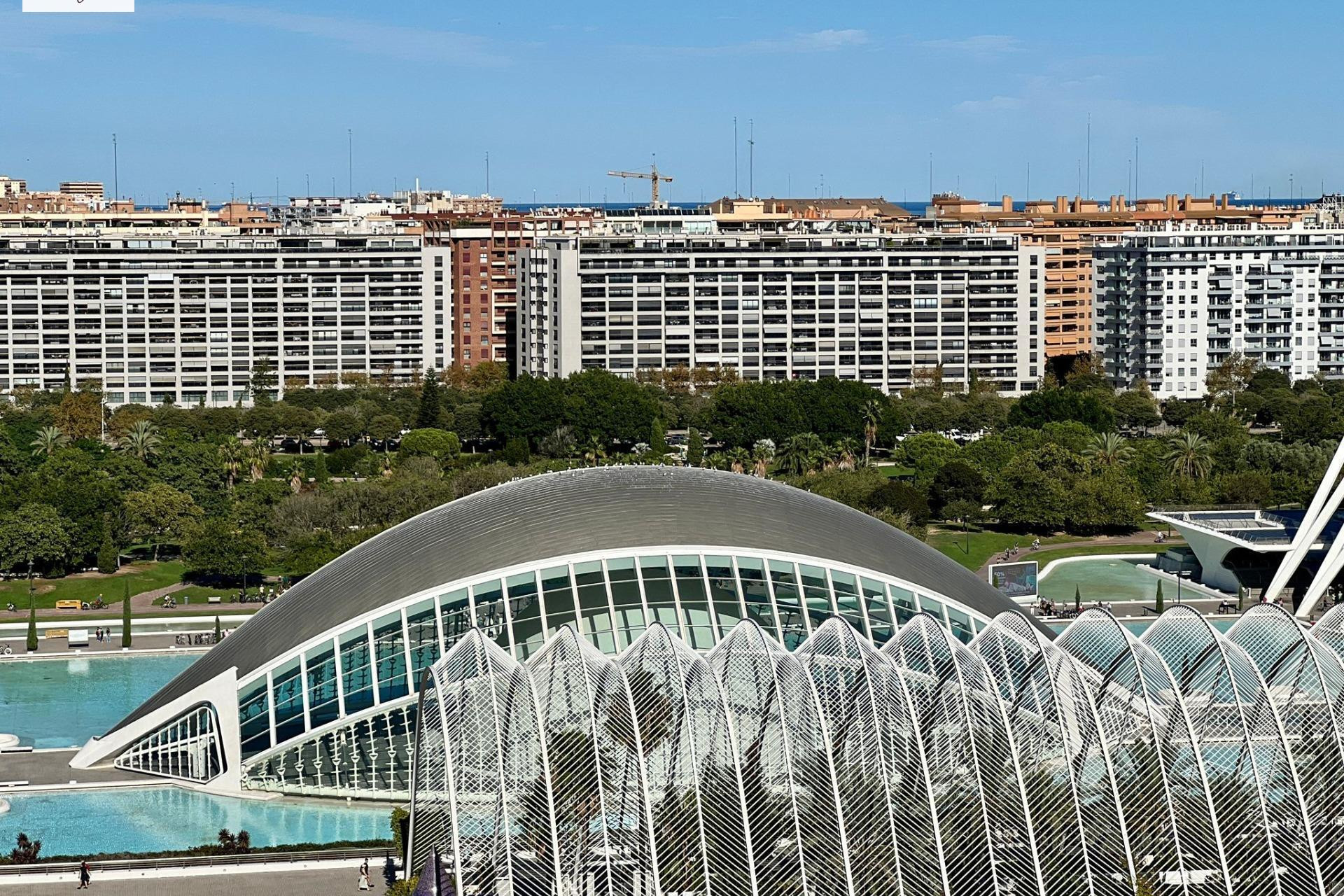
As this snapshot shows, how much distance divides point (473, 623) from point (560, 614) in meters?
1.80

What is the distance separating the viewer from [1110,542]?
8256cm

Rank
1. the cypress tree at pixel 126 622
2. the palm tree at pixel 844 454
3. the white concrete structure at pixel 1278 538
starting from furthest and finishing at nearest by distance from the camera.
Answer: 1. the palm tree at pixel 844 454
2. the white concrete structure at pixel 1278 538
3. the cypress tree at pixel 126 622

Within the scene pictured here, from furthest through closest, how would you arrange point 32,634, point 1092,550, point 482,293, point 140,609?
point 482,293
point 1092,550
point 140,609
point 32,634

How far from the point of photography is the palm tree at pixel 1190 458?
299 feet

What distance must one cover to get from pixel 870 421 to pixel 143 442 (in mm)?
37733

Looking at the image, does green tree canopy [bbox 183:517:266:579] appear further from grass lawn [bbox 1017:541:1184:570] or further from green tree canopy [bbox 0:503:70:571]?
grass lawn [bbox 1017:541:1184:570]

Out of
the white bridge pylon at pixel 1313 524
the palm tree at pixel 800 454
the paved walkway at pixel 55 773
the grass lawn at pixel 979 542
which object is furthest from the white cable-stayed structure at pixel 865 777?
the palm tree at pixel 800 454

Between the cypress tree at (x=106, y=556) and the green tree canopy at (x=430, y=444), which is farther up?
the green tree canopy at (x=430, y=444)

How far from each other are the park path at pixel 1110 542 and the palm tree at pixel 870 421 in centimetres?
2559

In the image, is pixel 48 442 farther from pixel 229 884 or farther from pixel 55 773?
pixel 229 884

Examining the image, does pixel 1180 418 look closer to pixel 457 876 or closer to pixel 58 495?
pixel 58 495

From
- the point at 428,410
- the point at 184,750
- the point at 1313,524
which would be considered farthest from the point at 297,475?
the point at 184,750

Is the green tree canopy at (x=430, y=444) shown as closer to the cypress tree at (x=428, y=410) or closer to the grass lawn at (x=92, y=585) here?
the cypress tree at (x=428, y=410)

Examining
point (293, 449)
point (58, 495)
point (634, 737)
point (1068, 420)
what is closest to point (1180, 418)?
point (1068, 420)
